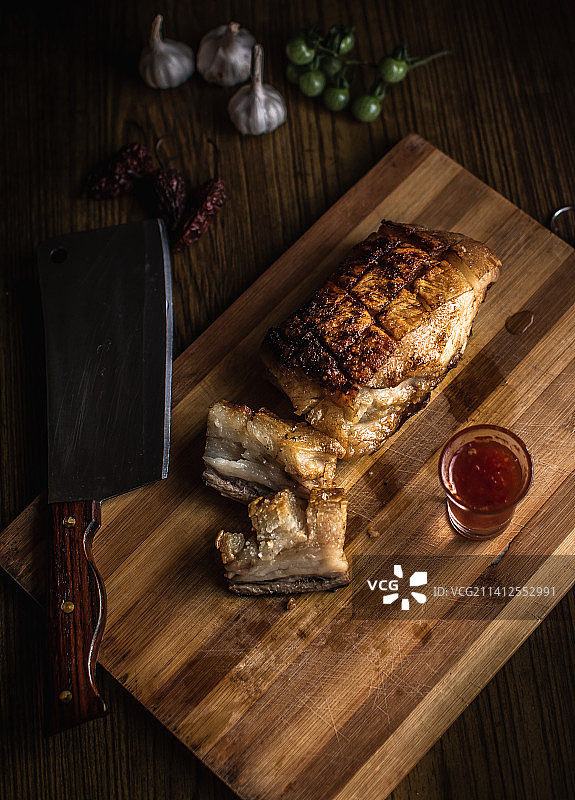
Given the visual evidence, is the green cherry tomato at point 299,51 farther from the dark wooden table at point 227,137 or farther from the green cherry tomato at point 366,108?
the green cherry tomato at point 366,108

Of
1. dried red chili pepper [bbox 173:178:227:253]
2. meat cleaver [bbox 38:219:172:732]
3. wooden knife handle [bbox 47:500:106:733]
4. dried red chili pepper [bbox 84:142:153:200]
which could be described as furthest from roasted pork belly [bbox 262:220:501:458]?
dried red chili pepper [bbox 84:142:153:200]

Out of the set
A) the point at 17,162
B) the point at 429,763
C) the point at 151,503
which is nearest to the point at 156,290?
the point at 151,503

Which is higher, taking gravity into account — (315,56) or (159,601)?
(315,56)

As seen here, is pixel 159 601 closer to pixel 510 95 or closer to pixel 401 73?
pixel 401 73

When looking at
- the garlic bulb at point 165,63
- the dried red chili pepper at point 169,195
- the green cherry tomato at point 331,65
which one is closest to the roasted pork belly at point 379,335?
the dried red chili pepper at point 169,195

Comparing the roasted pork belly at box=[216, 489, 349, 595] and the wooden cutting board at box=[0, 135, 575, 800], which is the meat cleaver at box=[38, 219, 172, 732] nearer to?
the wooden cutting board at box=[0, 135, 575, 800]
